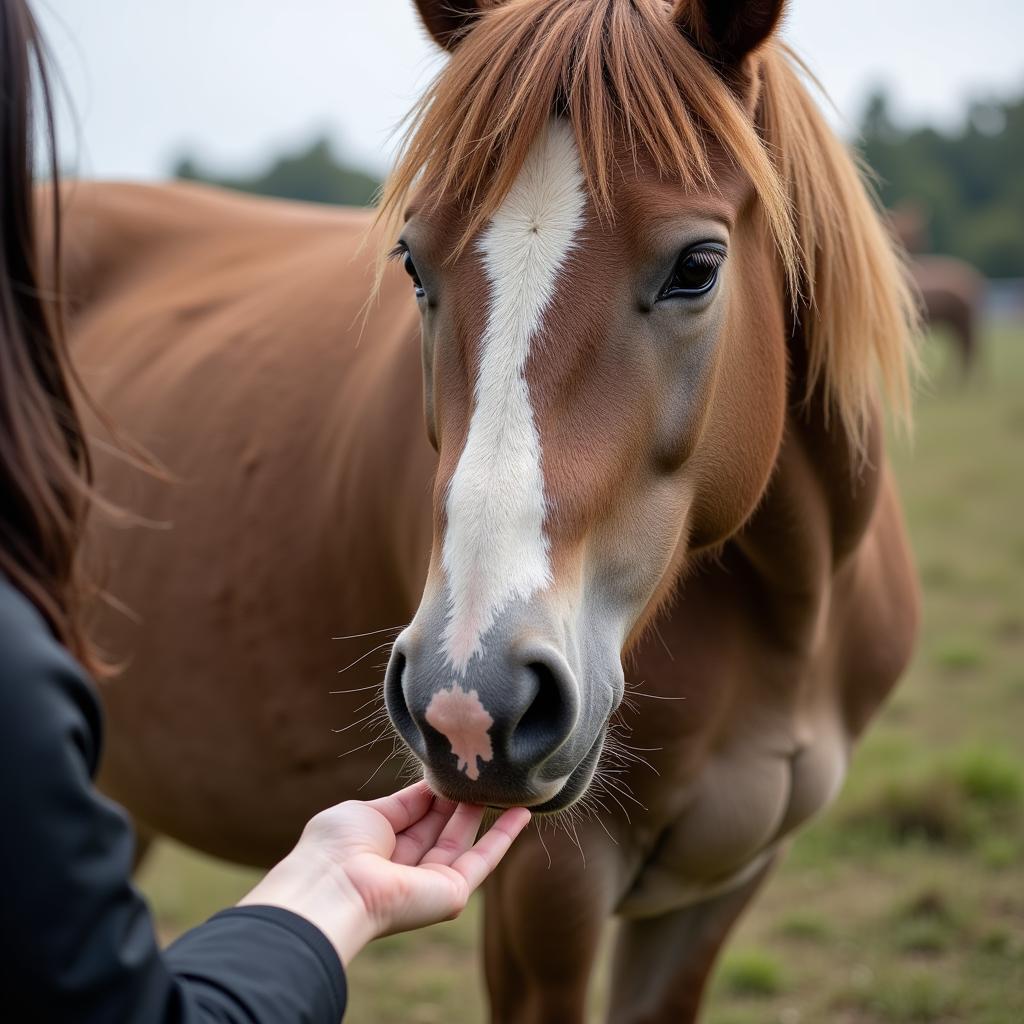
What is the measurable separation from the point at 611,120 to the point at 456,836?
1.02 m

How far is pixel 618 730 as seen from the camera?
2.01 m

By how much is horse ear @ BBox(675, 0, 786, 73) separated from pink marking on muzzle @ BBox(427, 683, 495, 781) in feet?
3.56

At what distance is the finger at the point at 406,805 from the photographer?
144cm

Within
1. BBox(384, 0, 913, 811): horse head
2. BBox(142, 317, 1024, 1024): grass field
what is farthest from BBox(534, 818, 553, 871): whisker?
BBox(142, 317, 1024, 1024): grass field

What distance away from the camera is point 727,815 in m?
2.17

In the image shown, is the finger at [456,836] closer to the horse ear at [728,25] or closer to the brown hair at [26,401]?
the brown hair at [26,401]

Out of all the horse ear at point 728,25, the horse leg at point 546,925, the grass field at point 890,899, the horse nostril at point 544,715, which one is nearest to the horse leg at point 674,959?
the horse leg at point 546,925

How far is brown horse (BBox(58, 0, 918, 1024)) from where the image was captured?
1470 millimetres

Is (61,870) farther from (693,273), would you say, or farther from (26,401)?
(693,273)

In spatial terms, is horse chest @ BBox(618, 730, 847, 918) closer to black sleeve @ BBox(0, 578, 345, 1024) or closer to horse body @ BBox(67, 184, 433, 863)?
horse body @ BBox(67, 184, 433, 863)

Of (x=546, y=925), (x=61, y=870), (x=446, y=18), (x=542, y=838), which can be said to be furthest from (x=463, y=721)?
(x=446, y=18)

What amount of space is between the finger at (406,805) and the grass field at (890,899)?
145 cm

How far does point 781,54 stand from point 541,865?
154 centimetres

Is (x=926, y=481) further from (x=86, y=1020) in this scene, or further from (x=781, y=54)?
(x=86, y=1020)
